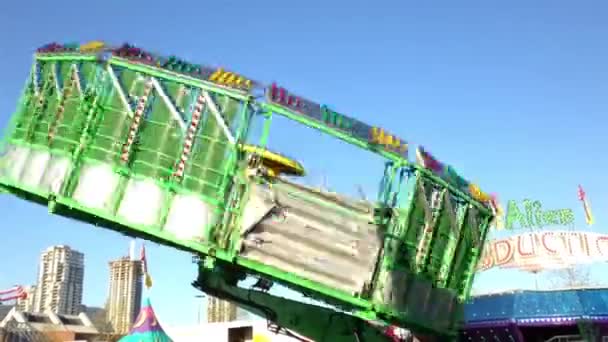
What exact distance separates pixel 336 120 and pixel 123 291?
498 feet

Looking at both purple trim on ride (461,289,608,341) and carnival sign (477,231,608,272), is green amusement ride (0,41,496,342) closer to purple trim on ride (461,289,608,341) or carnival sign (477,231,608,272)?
purple trim on ride (461,289,608,341)

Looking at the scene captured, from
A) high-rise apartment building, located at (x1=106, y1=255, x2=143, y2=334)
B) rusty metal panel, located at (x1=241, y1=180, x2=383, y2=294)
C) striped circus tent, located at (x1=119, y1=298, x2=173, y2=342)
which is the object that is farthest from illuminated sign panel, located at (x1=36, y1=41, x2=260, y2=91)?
high-rise apartment building, located at (x1=106, y1=255, x2=143, y2=334)

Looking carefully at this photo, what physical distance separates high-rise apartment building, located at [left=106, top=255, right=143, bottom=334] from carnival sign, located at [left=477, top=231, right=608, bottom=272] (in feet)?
393

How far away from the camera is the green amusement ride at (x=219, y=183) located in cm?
1251

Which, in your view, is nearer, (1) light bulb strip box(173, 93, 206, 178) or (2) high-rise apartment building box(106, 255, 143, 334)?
(1) light bulb strip box(173, 93, 206, 178)

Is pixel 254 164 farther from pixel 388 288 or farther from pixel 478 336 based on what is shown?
pixel 478 336

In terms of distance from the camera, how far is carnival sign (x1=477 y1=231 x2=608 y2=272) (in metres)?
36.9

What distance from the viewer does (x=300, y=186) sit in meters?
12.6

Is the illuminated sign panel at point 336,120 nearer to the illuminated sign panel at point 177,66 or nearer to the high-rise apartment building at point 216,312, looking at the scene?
the illuminated sign panel at point 177,66

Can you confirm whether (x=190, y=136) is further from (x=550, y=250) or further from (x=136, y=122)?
(x=550, y=250)

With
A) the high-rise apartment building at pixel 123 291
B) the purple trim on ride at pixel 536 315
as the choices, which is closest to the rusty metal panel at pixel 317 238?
the purple trim on ride at pixel 536 315

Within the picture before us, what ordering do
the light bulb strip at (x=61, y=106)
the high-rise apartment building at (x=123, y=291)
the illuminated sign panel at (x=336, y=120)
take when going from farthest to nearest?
1. the high-rise apartment building at (x=123, y=291)
2. the light bulb strip at (x=61, y=106)
3. the illuminated sign panel at (x=336, y=120)

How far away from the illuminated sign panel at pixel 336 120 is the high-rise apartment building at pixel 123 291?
140m

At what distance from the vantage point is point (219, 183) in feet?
41.3
